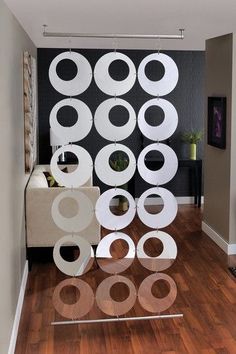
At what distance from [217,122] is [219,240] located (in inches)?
49.1

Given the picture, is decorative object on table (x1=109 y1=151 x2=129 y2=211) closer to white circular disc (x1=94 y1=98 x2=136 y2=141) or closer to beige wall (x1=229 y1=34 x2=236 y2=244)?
beige wall (x1=229 y1=34 x2=236 y2=244)

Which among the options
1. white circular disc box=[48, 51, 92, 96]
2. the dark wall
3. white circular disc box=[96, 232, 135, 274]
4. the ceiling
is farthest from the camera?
the dark wall

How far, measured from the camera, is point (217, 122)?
18.3 feet

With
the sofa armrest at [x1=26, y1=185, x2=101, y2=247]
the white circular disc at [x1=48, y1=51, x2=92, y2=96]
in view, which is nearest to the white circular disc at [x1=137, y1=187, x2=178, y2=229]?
the white circular disc at [x1=48, y1=51, x2=92, y2=96]

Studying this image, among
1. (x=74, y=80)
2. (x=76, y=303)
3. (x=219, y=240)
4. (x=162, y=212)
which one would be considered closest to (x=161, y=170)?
(x=162, y=212)

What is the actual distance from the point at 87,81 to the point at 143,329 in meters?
1.75

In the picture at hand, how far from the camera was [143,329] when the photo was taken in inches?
145

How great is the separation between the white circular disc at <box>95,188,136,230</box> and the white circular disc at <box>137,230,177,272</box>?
217 millimetres

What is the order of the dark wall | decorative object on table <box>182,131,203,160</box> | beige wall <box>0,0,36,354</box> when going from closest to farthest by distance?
beige wall <box>0,0,36,354</box>
the dark wall
decorative object on table <box>182,131,203,160</box>

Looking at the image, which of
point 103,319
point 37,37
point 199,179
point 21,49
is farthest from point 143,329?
point 199,179

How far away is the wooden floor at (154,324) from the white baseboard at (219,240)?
0.71 feet

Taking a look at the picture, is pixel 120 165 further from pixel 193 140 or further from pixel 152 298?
pixel 152 298

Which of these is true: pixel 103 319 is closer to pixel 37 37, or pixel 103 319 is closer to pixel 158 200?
pixel 37 37

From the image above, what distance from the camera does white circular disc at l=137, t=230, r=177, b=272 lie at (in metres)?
3.87
